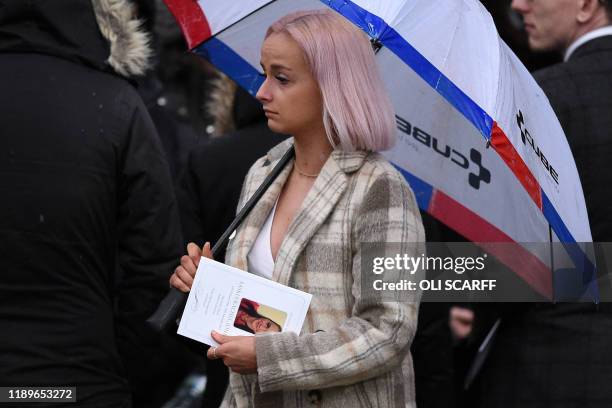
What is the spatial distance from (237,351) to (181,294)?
0.96ft

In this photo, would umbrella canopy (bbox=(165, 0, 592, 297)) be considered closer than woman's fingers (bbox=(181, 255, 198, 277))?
Yes

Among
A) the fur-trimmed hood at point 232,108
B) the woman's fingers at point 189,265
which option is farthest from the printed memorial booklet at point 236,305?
the fur-trimmed hood at point 232,108

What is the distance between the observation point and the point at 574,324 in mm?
4191

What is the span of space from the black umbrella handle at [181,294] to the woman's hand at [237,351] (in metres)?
0.19

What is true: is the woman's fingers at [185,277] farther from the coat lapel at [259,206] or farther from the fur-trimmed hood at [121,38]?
the fur-trimmed hood at [121,38]

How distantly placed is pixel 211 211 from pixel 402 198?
5.70 ft

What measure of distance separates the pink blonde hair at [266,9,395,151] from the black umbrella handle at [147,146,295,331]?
252 millimetres

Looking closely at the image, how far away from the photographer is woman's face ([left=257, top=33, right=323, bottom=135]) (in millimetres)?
3441

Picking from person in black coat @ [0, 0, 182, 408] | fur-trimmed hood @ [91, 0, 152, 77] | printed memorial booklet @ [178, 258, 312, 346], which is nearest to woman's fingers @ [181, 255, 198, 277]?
printed memorial booklet @ [178, 258, 312, 346]

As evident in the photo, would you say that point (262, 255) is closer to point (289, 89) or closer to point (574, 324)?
point (289, 89)

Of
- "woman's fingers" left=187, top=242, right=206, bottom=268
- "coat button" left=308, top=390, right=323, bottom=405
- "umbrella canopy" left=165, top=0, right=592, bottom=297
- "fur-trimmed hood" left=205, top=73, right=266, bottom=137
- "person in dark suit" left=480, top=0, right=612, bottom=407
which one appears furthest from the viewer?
"fur-trimmed hood" left=205, top=73, right=266, bottom=137

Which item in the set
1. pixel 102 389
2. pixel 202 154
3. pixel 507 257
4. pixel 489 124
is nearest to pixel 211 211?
pixel 202 154

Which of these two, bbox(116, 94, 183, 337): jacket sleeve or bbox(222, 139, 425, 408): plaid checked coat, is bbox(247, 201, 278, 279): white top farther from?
bbox(116, 94, 183, 337): jacket sleeve

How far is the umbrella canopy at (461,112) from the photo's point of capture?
3.21 metres
